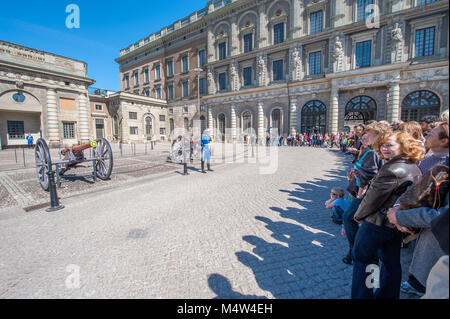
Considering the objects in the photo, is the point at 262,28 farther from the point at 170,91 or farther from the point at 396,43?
the point at 170,91

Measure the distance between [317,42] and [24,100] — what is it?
31.9 meters

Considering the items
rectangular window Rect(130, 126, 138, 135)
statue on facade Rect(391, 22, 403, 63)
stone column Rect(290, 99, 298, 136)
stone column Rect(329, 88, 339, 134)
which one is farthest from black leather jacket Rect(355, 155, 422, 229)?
rectangular window Rect(130, 126, 138, 135)

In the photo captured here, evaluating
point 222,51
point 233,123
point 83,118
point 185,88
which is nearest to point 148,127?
point 185,88

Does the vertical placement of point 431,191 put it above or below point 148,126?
below

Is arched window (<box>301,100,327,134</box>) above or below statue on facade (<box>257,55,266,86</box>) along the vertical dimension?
below

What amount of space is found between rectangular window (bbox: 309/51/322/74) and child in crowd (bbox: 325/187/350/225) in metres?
23.7

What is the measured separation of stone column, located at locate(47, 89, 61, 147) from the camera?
2161 centimetres

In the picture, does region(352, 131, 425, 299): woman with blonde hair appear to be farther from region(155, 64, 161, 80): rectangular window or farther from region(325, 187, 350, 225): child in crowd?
region(155, 64, 161, 80): rectangular window

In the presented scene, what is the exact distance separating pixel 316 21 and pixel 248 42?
29.1ft

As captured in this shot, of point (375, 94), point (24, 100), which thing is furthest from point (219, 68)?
point (24, 100)

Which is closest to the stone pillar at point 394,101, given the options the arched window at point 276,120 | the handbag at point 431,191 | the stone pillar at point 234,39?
the arched window at point 276,120

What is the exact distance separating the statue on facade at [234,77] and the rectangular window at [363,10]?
14.8 meters

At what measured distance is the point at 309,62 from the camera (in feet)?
76.7

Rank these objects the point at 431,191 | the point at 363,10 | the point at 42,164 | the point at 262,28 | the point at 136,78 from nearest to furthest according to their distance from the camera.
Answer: the point at 431,191 < the point at 42,164 < the point at 363,10 < the point at 262,28 < the point at 136,78
